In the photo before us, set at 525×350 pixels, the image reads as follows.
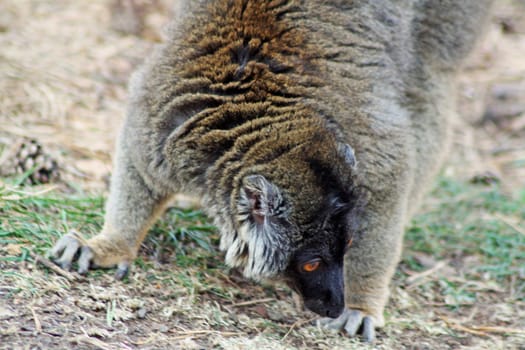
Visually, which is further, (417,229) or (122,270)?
(417,229)

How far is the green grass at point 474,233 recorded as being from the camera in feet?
22.4

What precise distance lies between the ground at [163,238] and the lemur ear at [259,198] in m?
0.86

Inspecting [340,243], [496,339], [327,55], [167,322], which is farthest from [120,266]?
[496,339]

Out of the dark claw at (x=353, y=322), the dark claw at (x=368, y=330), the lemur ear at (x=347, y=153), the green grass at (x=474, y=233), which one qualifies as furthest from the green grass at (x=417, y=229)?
the lemur ear at (x=347, y=153)

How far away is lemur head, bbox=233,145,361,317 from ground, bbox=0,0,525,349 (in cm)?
43

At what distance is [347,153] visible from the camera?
4957mm

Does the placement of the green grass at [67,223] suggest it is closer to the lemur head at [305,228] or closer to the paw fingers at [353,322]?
the lemur head at [305,228]

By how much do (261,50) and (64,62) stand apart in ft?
15.0

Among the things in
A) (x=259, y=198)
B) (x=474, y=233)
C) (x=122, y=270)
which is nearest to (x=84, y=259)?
(x=122, y=270)

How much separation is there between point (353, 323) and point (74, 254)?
7.05 ft

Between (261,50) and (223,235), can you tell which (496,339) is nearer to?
(223,235)

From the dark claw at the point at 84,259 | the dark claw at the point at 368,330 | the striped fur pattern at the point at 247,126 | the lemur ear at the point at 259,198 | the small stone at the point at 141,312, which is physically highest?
the striped fur pattern at the point at 247,126

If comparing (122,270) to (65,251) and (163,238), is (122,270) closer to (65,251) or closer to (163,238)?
(65,251)

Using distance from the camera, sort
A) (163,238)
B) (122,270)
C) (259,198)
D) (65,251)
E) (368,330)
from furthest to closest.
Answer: (163,238) → (368,330) → (122,270) → (65,251) → (259,198)
